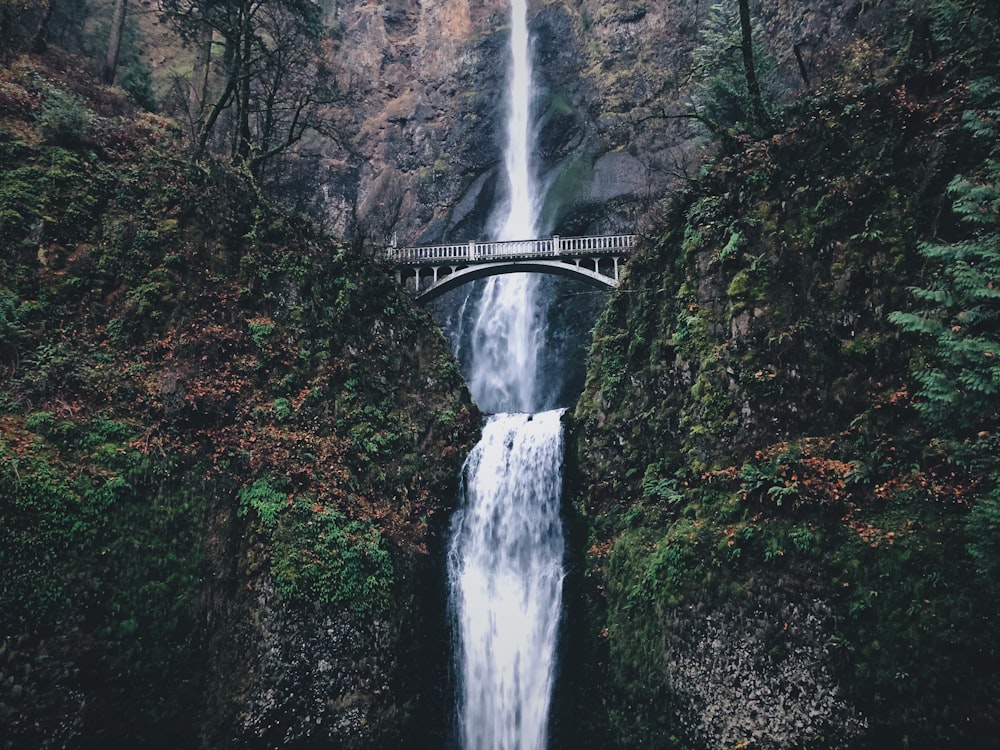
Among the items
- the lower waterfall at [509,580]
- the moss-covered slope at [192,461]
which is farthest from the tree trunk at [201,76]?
the lower waterfall at [509,580]

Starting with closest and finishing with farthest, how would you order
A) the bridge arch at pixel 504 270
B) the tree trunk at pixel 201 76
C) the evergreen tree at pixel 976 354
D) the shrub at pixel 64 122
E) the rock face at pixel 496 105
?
the evergreen tree at pixel 976 354 → the shrub at pixel 64 122 → the tree trunk at pixel 201 76 → the bridge arch at pixel 504 270 → the rock face at pixel 496 105

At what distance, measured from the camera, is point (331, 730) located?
12.7m

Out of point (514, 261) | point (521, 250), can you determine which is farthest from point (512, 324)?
point (514, 261)

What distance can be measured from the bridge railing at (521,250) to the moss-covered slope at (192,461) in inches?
245

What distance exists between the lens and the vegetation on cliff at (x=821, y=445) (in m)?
9.00

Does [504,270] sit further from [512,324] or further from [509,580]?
[509,580]

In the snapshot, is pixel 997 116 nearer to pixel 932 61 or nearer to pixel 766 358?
pixel 932 61

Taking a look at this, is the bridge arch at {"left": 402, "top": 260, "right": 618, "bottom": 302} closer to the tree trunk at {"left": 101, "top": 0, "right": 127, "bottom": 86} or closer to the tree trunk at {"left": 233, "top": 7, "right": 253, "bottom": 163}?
the tree trunk at {"left": 233, "top": 7, "right": 253, "bottom": 163}

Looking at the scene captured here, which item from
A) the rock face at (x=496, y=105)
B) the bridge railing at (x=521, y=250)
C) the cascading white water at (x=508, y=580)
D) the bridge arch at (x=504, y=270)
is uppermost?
the rock face at (x=496, y=105)

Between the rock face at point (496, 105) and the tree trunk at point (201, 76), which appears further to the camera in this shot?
the rock face at point (496, 105)

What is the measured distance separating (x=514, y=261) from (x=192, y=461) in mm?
15475

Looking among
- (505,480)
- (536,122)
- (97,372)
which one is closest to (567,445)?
(505,480)

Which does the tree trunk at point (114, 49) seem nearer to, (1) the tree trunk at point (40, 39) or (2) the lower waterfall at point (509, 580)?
(1) the tree trunk at point (40, 39)

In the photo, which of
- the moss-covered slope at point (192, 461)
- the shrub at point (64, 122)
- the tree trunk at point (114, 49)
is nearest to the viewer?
the moss-covered slope at point (192, 461)
